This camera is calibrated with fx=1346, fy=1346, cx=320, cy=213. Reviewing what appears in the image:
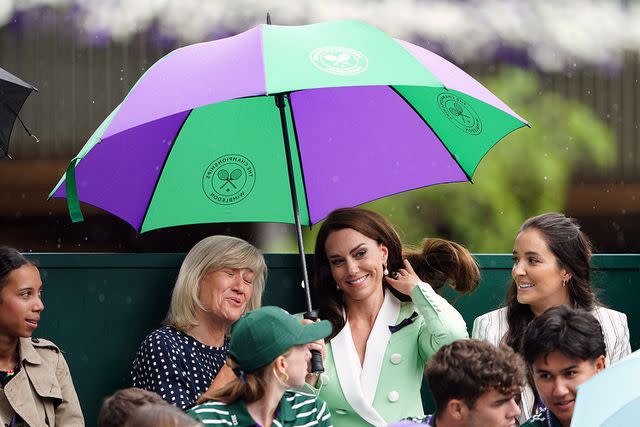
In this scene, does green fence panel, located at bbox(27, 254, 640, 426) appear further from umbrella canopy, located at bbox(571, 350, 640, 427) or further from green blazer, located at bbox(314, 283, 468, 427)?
umbrella canopy, located at bbox(571, 350, 640, 427)

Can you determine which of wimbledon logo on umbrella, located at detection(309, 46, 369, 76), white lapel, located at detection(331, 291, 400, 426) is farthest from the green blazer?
wimbledon logo on umbrella, located at detection(309, 46, 369, 76)

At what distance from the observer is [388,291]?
211 inches

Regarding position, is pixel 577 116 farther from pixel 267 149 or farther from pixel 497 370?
pixel 497 370

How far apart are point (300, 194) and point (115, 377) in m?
1.09

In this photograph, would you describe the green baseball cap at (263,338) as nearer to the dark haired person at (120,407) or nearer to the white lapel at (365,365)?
the dark haired person at (120,407)

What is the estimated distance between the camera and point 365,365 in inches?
203

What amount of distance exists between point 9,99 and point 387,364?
71.4 inches

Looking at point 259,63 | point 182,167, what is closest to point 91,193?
point 182,167

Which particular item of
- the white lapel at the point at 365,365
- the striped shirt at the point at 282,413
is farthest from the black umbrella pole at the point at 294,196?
the striped shirt at the point at 282,413

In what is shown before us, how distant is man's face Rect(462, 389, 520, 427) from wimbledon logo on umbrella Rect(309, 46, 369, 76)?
1174 mm

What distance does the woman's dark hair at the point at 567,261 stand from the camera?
5254mm

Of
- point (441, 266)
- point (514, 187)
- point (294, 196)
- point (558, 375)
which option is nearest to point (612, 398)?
point (558, 375)

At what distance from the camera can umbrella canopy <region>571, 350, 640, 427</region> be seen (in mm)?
3080

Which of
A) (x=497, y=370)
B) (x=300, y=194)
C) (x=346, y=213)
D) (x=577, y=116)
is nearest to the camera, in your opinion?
(x=497, y=370)
